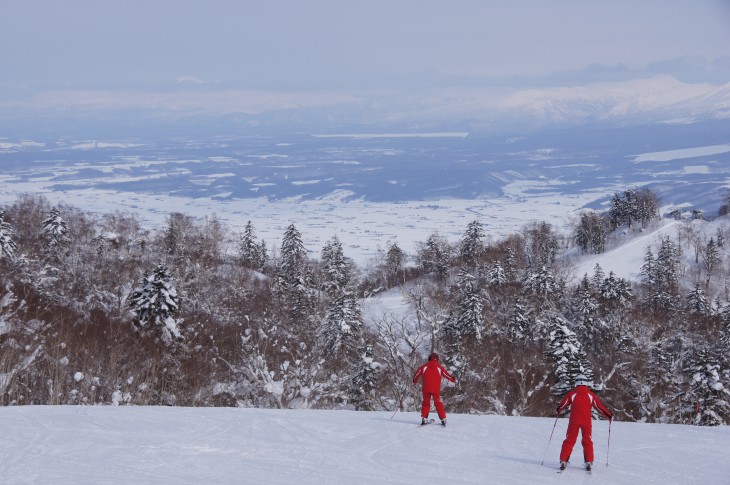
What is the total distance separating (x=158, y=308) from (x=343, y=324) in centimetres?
1454

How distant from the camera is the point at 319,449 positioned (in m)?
9.68

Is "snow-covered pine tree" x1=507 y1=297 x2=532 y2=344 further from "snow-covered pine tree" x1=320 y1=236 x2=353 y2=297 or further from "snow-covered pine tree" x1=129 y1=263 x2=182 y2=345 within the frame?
"snow-covered pine tree" x1=129 y1=263 x2=182 y2=345

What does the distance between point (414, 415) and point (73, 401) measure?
10.8m

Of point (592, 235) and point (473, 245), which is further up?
point (473, 245)

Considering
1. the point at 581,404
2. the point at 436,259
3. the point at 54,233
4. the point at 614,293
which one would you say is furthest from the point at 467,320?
the point at 581,404

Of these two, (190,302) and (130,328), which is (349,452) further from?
(190,302)

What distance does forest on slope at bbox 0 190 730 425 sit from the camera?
22031 mm

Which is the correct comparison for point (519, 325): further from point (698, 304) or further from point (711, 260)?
point (711, 260)

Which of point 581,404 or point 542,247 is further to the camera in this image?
point 542,247

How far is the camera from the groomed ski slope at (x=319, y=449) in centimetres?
834

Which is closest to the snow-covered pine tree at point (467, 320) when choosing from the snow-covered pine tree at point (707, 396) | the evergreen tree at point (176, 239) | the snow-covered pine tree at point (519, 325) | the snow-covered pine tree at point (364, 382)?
the snow-covered pine tree at point (519, 325)

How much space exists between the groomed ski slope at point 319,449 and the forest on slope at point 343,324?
4.35 m

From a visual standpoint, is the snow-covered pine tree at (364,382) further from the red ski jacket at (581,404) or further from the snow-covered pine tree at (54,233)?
the snow-covered pine tree at (54,233)

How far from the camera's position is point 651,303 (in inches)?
2598
